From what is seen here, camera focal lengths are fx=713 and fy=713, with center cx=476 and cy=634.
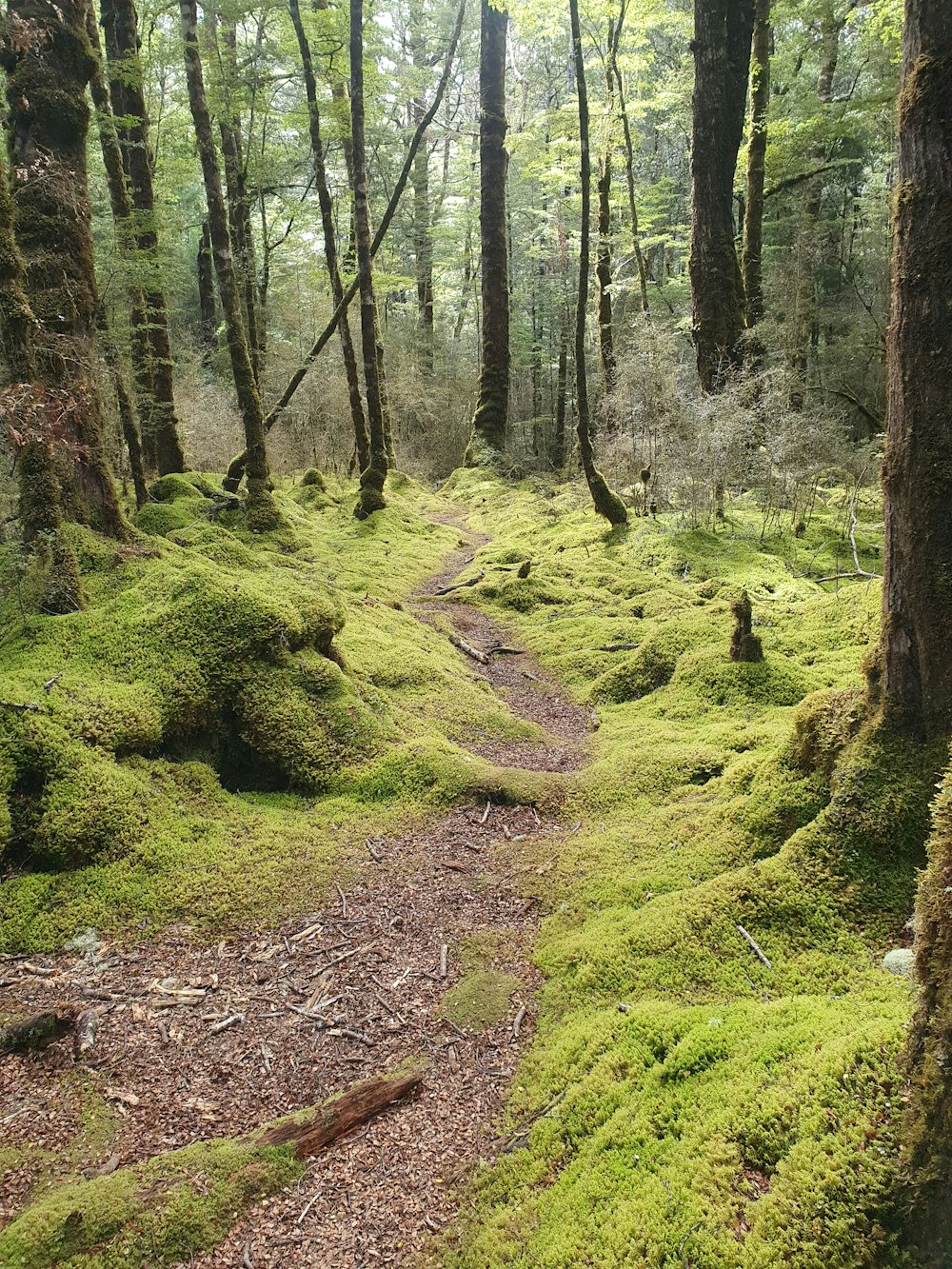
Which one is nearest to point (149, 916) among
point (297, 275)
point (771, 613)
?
point (771, 613)

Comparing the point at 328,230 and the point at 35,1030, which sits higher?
the point at 328,230

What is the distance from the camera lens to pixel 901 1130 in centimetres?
165

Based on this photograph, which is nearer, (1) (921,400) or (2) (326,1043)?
(1) (921,400)

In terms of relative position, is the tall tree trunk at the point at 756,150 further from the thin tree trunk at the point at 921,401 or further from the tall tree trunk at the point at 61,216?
the thin tree trunk at the point at 921,401

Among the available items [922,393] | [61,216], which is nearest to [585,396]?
[61,216]

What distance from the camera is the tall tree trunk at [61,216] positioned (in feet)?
19.7

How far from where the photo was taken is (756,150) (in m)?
13.9

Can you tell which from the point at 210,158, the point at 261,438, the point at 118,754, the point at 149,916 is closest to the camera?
the point at 149,916

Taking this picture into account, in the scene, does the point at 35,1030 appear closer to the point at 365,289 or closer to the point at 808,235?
the point at 365,289

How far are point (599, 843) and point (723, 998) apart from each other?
5.98ft

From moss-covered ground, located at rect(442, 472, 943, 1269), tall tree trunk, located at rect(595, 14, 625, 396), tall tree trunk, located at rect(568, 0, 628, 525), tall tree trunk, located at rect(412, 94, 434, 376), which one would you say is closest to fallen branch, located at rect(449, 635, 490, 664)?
moss-covered ground, located at rect(442, 472, 943, 1269)

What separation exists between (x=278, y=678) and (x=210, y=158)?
25.1ft

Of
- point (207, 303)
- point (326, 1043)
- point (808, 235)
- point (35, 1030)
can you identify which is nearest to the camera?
point (35, 1030)

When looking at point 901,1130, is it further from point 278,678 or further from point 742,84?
point 742,84
